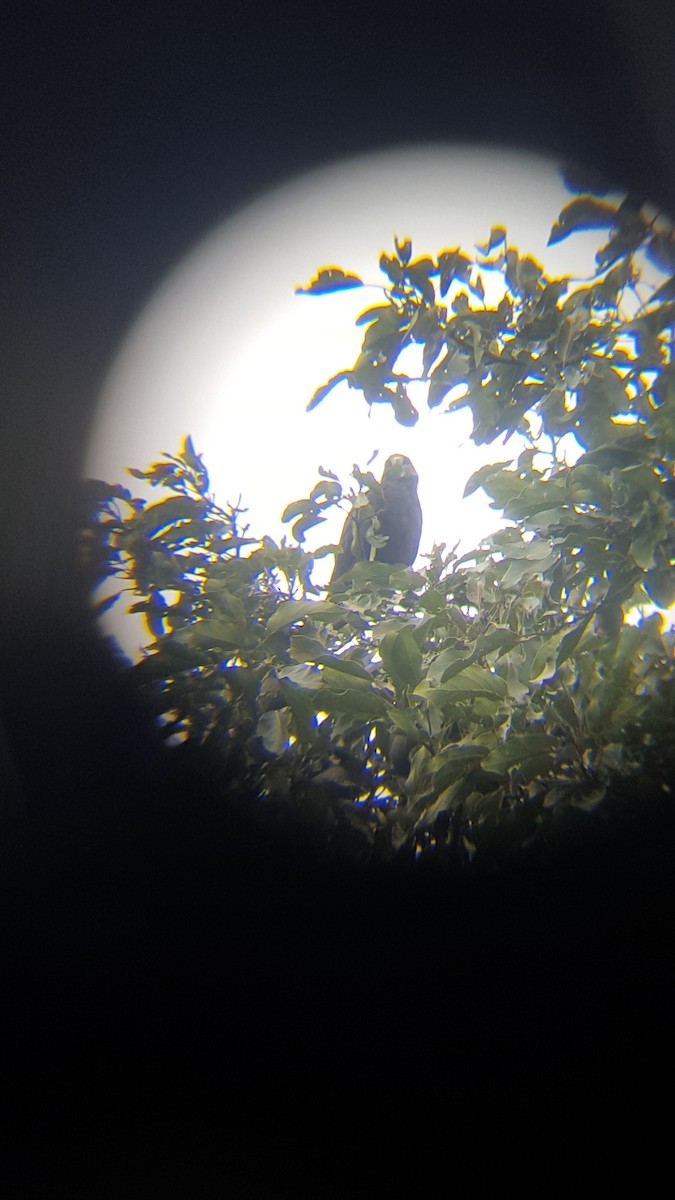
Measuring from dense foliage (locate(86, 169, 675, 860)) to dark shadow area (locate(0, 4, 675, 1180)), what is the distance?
0.28 ft

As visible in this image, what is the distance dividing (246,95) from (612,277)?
1.22 metres

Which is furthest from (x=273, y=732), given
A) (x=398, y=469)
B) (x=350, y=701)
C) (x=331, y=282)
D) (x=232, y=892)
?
(x=398, y=469)

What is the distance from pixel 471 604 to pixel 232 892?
0.56 metres

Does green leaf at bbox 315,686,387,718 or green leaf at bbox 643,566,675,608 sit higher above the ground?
green leaf at bbox 643,566,675,608

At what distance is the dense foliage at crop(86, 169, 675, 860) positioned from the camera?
73 centimetres

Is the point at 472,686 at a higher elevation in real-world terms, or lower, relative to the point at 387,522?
lower

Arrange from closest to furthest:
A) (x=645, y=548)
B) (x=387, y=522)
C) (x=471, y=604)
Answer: (x=645, y=548) < (x=471, y=604) < (x=387, y=522)

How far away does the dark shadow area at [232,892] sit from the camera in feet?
2.36

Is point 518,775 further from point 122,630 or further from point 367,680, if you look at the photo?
point 122,630

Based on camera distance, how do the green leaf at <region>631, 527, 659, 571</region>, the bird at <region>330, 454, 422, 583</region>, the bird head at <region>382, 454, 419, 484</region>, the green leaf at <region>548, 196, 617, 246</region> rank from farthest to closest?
the bird head at <region>382, 454, 419, 484</region>, the bird at <region>330, 454, 422, 583</region>, the green leaf at <region>548, 196, 617, 246</region>, the green leaf at <region>631, 527, 659, 571</region>

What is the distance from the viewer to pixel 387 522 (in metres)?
2.12

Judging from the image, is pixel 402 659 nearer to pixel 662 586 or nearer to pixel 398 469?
pixel 662 586

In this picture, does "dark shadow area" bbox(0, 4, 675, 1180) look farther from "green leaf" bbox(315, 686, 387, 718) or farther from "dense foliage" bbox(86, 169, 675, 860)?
"green leaf" bbox(315, 686, 387, 718)

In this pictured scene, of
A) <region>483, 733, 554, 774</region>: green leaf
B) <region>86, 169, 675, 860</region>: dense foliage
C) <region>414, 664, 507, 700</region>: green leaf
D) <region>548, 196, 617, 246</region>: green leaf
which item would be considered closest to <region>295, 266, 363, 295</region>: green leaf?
<region>86, 169, 675, 860</region>: dense foliage
